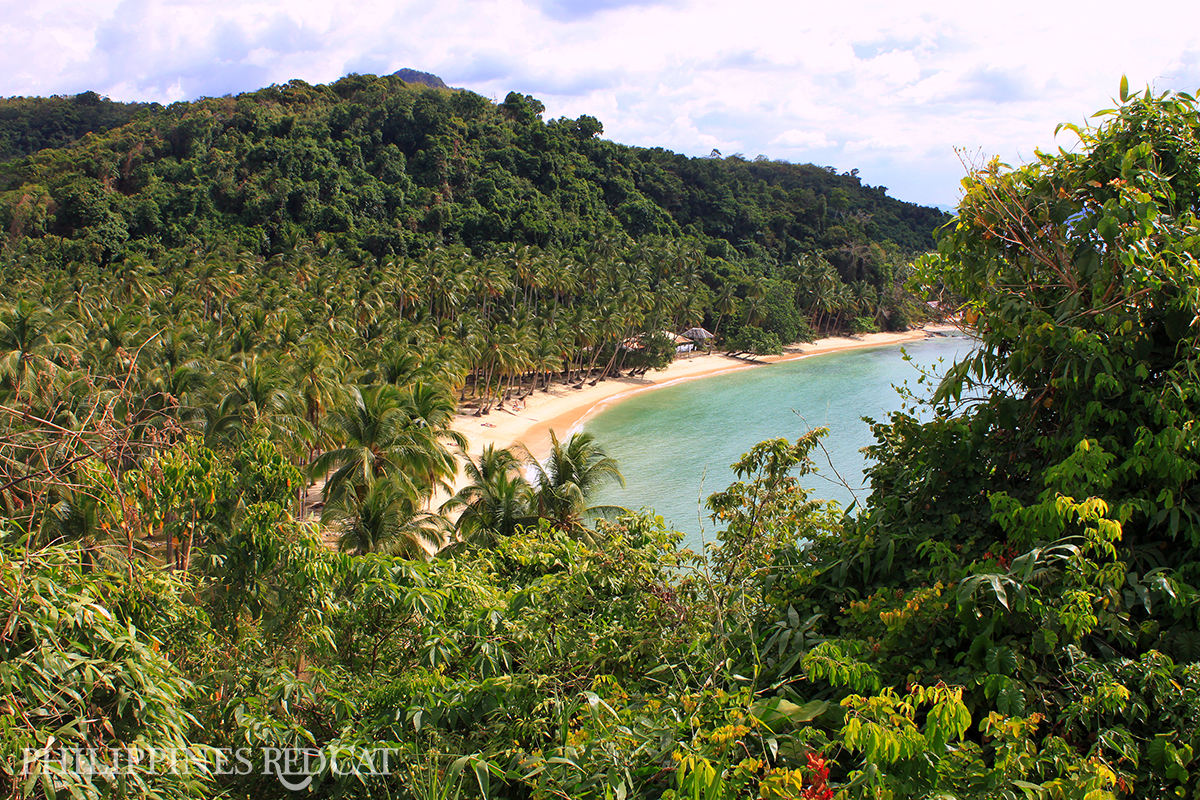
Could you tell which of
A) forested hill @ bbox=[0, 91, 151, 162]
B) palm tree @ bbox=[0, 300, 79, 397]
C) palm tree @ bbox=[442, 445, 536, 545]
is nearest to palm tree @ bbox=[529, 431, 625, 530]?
palm tree @ bbox=[442, 445, 536, 545]

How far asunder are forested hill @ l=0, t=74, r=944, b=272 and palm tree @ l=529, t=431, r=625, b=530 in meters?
48.2

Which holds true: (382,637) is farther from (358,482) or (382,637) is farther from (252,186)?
(252,186)

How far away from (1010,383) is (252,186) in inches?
2863

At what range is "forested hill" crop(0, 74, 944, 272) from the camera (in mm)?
A: 62344

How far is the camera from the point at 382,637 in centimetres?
790

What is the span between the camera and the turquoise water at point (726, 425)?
30359 mm

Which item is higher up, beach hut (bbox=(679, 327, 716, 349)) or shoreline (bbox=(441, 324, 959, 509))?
beach hut (bbox=(679, 327, 716, 349))

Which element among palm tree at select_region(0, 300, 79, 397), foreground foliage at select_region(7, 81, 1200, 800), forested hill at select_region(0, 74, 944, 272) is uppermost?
forested hill at select_region(0, 74, 944, 272)

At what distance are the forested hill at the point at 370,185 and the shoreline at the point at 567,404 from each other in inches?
790

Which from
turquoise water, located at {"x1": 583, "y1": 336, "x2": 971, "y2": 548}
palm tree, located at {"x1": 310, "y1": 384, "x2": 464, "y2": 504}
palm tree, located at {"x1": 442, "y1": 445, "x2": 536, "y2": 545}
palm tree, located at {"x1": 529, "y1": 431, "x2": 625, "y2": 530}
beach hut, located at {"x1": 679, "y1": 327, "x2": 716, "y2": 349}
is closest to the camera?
palm tree, located at {"x1": 442, "y1": 445, "x2": 536, "y2": 545}

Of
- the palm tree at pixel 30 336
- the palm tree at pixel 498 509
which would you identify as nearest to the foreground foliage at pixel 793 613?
the palm tree at pixel 498 509

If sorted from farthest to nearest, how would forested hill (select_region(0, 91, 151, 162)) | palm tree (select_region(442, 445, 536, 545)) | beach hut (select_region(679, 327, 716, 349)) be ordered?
1. forested hill (select_region(0, 91, 151, 162))
2. beach hut (select_region(679, 327, 716, 349))
3. palm tree (select_region(442, 445, 536, 545))

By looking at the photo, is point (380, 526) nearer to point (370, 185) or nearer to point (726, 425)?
point (726, 425)

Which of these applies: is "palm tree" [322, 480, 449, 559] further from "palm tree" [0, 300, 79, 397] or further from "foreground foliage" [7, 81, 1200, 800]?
"palm tree" [0, 300, 79, 397]
